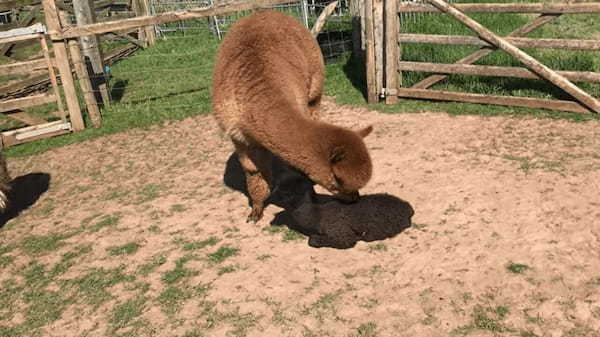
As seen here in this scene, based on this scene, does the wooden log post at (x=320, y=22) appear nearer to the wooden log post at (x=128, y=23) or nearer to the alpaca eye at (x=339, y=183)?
the wooden log post at (x=128, y=23)

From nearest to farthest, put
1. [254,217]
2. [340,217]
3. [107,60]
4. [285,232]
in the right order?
[340,217] → [285,232] → [254,217] → [107,60]

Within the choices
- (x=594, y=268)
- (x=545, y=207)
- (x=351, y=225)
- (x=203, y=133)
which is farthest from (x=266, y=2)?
(x=594, y=268)

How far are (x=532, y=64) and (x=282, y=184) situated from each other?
3771 mm

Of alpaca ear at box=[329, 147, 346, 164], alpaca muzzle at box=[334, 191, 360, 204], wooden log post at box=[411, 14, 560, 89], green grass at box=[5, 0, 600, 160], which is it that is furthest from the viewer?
green grass at box=[5, 0, 600, 160]

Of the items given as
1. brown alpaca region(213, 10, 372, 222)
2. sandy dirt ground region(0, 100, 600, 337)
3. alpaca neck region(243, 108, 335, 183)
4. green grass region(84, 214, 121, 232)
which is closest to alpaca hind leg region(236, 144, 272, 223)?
brown alpaca region(213, 10, 372, 222)

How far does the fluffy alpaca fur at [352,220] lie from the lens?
440 cm

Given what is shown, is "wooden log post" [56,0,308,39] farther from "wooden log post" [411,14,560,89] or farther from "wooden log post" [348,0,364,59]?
"wooden log post" [411,14,560,89]

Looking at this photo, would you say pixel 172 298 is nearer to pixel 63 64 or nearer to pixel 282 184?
pixel 282 184

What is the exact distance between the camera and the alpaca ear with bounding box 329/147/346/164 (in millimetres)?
3256

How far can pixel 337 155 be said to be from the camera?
3279 millimetres

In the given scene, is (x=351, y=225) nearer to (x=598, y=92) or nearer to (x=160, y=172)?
(x=160, y=172)

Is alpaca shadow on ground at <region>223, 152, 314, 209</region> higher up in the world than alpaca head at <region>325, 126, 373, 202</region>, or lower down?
lower down

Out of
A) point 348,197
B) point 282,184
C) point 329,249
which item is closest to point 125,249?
point 282,184

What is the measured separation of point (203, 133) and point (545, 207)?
5.08m
